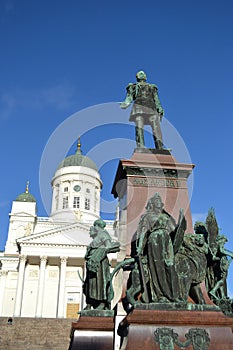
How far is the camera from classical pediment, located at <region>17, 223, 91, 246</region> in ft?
155

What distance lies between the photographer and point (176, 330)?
516 cm

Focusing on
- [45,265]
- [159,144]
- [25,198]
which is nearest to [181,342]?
[159,144]

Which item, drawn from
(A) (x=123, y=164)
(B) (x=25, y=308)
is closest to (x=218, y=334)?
(A) (x=123, y=164)

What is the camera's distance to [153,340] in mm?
5078

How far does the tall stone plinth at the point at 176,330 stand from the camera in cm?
506

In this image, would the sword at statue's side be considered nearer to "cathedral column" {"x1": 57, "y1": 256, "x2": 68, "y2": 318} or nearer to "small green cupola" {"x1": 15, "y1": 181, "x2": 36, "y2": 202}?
"cathedral column" {"x1": 57, "y1": 256, "x2": 68, "y2": 318}

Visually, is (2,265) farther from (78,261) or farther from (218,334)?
(218,334)

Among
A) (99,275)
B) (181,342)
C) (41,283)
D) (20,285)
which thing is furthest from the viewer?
(41,283)

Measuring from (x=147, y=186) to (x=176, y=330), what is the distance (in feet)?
8.51

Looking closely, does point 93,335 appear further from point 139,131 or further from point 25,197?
point 25,197

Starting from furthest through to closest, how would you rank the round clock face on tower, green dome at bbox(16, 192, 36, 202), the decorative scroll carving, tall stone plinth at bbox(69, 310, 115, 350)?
the round clock face on tower, green dome at bbox(16, 192, 36, 202), tall stone plinth at bbox(69, 310, 115, 350), the decorative scroll carving

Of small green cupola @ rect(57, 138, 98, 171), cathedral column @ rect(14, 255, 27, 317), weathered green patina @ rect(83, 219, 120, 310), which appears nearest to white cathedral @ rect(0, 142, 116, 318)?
cathedral column @ rect(14, 255, 27, 317)

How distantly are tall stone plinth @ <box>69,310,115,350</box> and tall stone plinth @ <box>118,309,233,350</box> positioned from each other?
0.55m

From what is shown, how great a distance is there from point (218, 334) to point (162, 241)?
1.39 meters
